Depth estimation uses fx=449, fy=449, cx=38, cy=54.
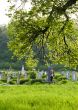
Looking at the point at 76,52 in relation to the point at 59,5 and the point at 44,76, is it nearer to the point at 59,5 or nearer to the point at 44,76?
the point at 59,5

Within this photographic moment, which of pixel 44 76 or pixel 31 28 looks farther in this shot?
pixel 44 76

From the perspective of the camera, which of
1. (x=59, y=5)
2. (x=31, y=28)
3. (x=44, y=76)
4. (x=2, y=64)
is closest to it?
(x=59, y=5)

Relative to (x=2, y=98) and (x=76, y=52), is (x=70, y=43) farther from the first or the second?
(x=2, y=98)

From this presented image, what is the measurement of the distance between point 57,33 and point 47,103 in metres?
3.81

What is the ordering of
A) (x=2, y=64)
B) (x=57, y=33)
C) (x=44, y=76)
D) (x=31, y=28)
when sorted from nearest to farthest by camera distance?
(x=31, y=28)
(x=57, y=33)
(x=44, y=76)
(x=2, y=64)

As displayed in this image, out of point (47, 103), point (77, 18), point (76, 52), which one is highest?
point (77, 18)

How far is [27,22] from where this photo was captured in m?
21.7

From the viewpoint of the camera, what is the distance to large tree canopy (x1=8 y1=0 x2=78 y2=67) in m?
20.5

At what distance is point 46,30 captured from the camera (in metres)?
21.9

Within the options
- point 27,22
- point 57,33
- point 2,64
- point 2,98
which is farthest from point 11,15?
point 2,64

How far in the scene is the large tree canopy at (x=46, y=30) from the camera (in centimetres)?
2050

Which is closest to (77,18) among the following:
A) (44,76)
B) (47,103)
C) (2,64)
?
(47,103)

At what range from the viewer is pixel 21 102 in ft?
71.7

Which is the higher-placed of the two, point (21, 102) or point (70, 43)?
point (70, 43)
